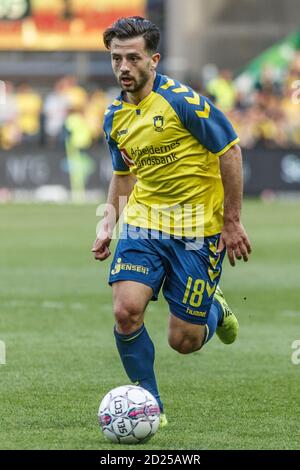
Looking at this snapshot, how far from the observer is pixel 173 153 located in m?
7.29

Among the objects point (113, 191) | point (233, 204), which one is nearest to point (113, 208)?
point (113, 191)

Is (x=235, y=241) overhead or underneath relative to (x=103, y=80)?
overhead

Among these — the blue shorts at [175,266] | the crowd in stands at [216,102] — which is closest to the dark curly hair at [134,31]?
the blue shorts at [175,266]

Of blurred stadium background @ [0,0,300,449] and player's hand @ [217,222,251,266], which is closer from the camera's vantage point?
player's hand @ [217,222,251,266]

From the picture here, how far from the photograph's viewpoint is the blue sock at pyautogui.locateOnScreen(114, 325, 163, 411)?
279 inches

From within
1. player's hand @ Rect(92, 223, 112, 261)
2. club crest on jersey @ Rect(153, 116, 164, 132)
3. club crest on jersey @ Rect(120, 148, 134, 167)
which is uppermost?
club crest on jersey @ Rect(153, 116, 164, 132)

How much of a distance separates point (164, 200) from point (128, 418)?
1425 mm

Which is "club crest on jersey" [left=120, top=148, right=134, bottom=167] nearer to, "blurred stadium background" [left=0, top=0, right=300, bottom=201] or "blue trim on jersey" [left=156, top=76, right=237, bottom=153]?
"blue trim on jersey" [left=156, top=76, right=237, bottom=153]

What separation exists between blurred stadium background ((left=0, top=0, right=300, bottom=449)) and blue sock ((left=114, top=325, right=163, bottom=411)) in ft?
0.92

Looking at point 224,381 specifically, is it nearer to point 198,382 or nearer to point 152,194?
point 198,382

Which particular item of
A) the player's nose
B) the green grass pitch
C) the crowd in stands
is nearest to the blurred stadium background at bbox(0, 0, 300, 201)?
the crowd in stands

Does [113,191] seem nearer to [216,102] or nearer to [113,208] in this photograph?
[113,208]
